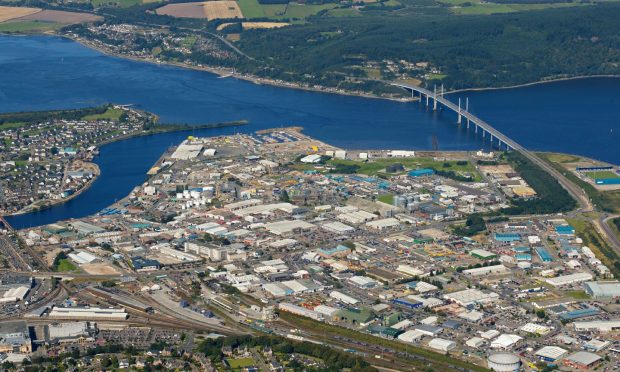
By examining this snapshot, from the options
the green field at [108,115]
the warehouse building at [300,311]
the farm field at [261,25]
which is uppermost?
the farm field at [261,25]

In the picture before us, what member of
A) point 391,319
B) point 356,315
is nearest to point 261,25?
point 356,315

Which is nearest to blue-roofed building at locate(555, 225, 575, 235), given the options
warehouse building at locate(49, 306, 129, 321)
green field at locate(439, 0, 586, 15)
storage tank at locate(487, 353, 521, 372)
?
storage tank at locate(487, 353, 521, 372)

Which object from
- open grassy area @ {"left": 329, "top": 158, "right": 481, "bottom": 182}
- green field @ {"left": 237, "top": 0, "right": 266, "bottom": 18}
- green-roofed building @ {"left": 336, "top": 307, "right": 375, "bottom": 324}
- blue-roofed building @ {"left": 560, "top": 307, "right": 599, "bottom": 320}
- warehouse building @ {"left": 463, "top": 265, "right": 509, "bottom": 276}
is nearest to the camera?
green-roofed building @ {"left": 336, "top": 307, "right": 375, "bottom": 324}

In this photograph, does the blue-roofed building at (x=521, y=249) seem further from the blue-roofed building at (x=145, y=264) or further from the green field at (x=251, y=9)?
the green field at (x=251, y=9)

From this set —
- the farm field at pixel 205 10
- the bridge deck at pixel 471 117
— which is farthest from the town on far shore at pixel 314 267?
the farm field at pixel 205 10

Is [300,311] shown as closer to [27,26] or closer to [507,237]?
[507,237]

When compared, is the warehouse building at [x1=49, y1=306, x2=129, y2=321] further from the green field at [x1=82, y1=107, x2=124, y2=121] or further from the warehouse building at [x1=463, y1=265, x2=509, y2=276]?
the green field at [x1=82, y1=107, x2=124, y2=121]

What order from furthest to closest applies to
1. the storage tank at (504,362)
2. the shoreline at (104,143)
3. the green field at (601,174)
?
the green field at (601,174), the shoreline at (104,143), the storage tank at (504,362)
